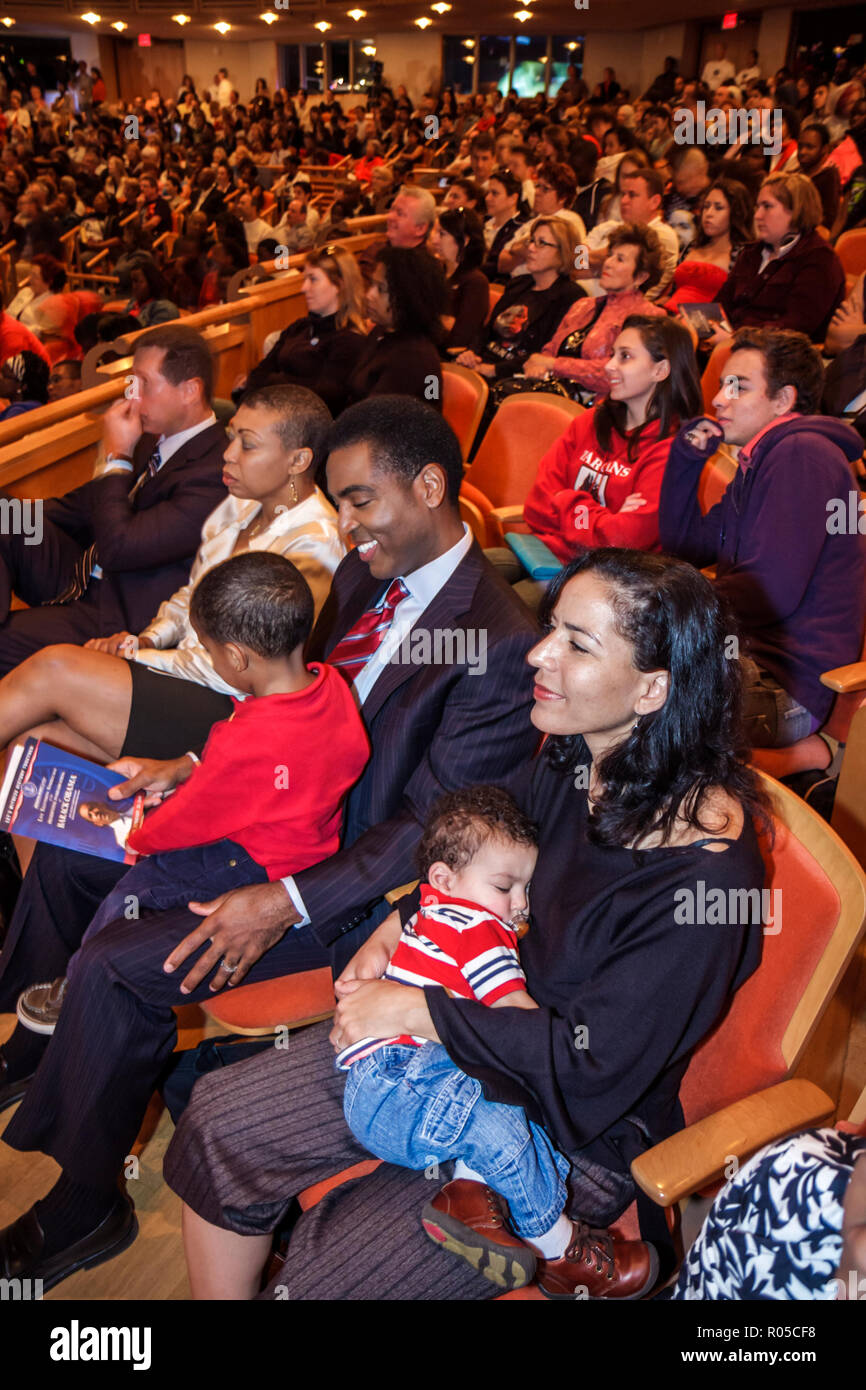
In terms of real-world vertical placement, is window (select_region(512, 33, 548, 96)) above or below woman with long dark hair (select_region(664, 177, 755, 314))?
above

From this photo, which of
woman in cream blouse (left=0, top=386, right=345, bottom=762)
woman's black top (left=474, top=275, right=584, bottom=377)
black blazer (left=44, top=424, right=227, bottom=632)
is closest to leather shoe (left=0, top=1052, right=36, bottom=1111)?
Answer: woman in cream blouse (left=0, top=386, right=345, bottom=762)

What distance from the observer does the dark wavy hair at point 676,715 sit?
1.40m

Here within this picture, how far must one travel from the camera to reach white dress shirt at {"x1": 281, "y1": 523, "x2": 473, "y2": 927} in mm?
1972

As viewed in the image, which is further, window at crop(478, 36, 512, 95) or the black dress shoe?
window at crop(478, 36, 512, 95)

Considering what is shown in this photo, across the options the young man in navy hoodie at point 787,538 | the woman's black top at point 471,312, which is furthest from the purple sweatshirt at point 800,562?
the woman's black top at point 471,312

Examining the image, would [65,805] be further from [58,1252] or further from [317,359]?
[317,359]

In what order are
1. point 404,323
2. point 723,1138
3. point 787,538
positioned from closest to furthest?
point 723,1138, point 787,538, point 404,323

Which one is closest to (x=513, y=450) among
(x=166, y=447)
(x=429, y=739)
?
(x=166, y=447)

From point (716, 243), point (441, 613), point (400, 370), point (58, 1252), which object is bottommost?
point (58, 1252)

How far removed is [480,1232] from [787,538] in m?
1.65

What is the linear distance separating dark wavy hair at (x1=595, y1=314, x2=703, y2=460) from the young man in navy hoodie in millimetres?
327

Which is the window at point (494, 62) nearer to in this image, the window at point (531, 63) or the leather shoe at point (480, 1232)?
the window at point (531, 63)

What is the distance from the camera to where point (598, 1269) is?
135 cm

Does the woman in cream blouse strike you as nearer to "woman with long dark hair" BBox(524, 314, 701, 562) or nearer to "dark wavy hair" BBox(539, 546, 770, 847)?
"woman with long dark hair" BBox(524, 314, 701, 562)
